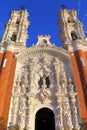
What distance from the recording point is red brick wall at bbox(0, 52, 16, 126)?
15.8 meters

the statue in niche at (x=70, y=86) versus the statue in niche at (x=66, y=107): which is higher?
the statue in niche at (x=70, y=86)

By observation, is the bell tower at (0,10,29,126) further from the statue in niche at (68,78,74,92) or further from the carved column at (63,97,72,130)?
the statue in niche at (68,78,74,92)

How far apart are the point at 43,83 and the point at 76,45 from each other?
232 inches

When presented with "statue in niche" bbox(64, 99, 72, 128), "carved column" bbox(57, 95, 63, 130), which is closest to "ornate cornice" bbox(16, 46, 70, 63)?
"carved column" bbox(57, 95, 63, 130)

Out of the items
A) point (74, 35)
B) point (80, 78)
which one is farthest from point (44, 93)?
point (74, 35)

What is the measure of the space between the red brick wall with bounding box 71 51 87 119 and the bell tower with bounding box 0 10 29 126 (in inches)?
223

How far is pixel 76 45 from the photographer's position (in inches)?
831

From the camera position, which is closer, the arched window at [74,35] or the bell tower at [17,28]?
the bell tower at [17,28]

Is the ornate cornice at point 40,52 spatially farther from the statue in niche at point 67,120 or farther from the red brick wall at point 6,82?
the statue in niche at point 67,120

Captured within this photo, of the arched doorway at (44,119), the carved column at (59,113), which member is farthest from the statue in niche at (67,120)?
the arched doorway at (44,119)

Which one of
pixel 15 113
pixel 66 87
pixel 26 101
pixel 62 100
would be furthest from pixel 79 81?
pixel 15 113

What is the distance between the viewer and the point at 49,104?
16.4m

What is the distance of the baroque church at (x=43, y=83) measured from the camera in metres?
15.4

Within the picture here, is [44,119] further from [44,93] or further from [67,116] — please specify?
[67,116]
